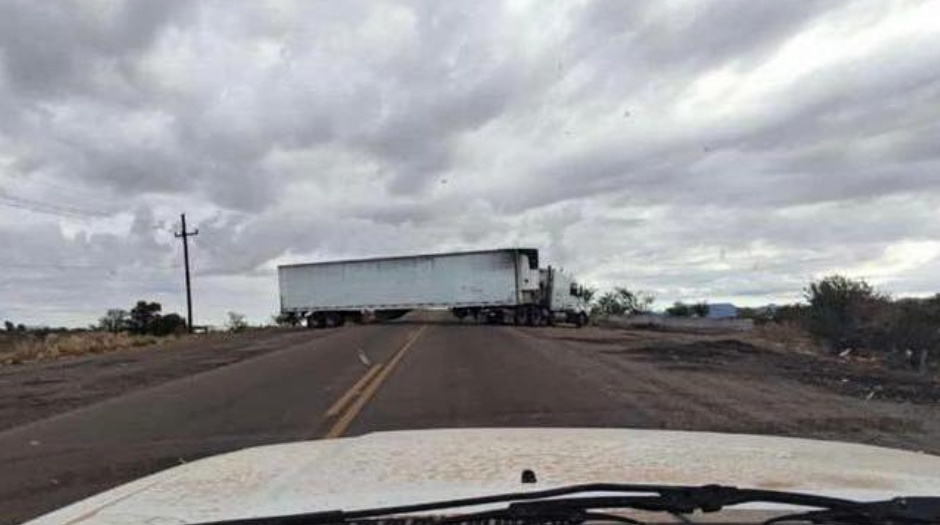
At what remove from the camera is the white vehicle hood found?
360 cm

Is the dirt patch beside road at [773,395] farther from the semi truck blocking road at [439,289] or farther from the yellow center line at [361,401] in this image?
the semi truck blocking road at [439,289]

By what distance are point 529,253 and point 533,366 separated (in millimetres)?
41658

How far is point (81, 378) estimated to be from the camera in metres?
25.7

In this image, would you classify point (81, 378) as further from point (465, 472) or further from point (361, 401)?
point (465, 472)

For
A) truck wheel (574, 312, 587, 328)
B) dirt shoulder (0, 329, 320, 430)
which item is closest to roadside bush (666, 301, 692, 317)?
truck wheel (574, 312, 587, 328)

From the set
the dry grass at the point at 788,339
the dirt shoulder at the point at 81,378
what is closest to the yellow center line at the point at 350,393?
the dirt shoulder at the point at 81,378

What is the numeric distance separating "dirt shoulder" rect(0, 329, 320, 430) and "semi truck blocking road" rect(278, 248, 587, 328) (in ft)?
93.9

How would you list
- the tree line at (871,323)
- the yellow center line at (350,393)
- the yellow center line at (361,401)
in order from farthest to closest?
the tree line at (871,323) < the yellow center line at (350,393) < the yellow center line at (361,401)

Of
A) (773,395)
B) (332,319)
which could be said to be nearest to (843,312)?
(773,395)

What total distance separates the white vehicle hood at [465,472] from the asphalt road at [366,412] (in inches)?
177

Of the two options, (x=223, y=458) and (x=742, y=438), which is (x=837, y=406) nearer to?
(x=742, y=438)

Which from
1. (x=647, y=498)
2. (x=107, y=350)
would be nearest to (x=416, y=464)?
(x=647, y=498)

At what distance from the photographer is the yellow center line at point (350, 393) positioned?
1540 centimetres

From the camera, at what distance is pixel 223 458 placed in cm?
517
